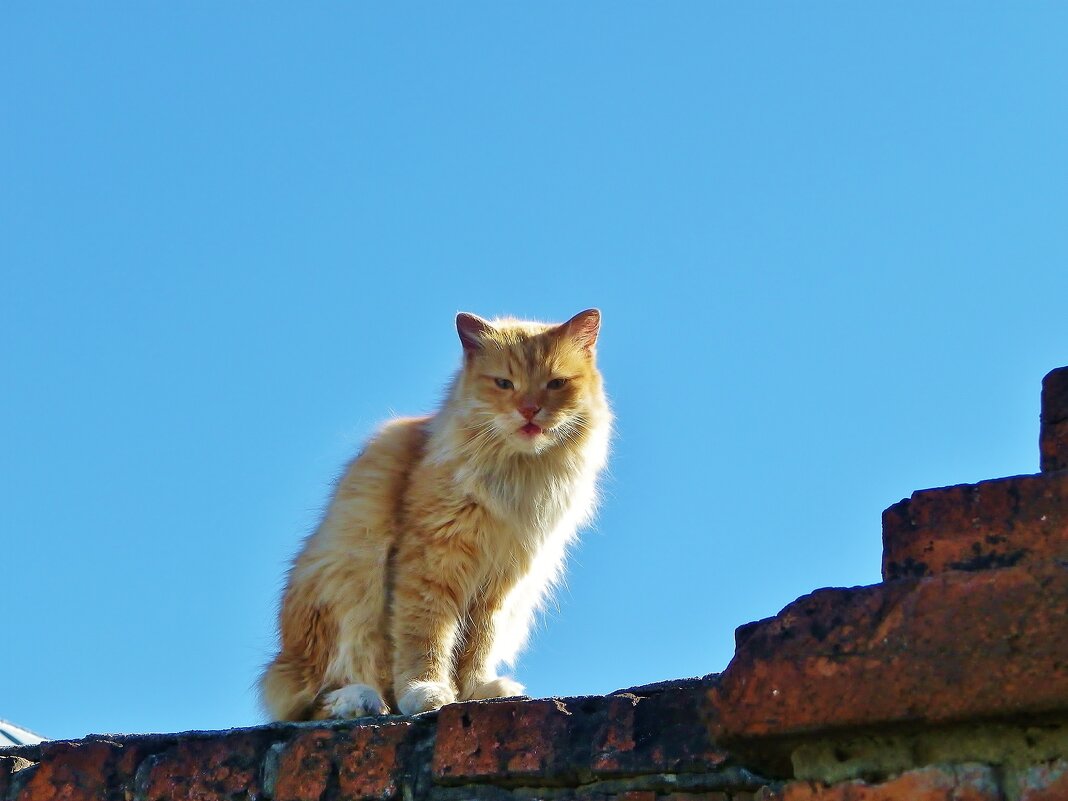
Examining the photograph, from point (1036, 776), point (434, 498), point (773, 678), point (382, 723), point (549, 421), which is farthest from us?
point (549, 421)

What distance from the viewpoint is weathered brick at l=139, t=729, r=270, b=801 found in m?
2.60

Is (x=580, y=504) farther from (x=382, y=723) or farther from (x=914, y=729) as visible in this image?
(x=914, y=729)

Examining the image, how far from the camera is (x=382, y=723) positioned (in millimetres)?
2607

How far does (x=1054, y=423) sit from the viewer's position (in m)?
1.85

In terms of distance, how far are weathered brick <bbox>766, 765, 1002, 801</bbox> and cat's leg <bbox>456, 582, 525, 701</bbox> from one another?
283 centimetres

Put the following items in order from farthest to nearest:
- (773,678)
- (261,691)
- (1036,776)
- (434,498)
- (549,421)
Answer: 1. (549,421)
2. (434,498)
3. (261,691)
4. (773,678)
5. (1036,776)

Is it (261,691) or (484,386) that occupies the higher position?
(484,386)

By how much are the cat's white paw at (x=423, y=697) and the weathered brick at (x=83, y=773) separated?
1447 mm

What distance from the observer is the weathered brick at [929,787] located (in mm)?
1638

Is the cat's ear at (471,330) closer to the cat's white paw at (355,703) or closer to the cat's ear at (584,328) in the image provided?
the cat's ear at (584,328)

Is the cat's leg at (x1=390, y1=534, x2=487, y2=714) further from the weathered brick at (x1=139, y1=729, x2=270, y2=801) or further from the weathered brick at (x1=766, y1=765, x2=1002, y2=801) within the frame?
the weathered brick at (x1=766, y1=765, x2=1002, y2=801)

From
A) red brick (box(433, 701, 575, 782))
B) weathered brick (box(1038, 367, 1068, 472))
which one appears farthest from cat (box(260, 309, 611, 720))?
weathered brick (box(1038, 367, 1068, 472))

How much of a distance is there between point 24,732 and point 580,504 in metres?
4.23

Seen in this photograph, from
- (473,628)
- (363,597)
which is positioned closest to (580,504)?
(473,628)
